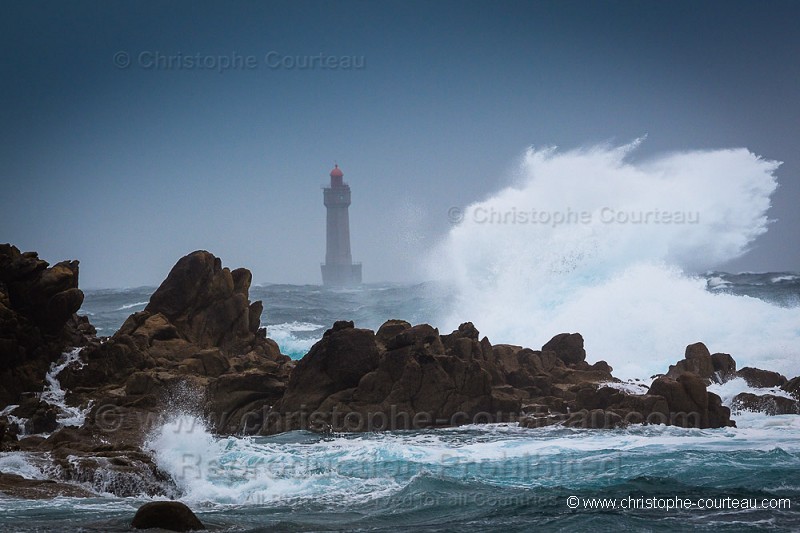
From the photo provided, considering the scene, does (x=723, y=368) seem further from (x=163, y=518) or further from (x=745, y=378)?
(x=163, y=518)

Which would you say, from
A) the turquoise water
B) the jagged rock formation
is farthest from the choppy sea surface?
the jagged rock formation

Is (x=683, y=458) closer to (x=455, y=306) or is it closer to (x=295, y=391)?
(x=295, y=391)

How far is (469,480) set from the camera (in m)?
16.7

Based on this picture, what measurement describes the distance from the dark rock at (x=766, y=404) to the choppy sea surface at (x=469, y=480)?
346mm

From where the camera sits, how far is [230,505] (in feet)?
48.9

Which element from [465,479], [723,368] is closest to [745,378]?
[723,368]

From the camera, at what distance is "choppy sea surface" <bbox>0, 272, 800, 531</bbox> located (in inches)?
528

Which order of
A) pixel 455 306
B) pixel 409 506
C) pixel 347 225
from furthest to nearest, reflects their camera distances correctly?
pixel 347 225 < pixel 455 306 < pixel 409 506

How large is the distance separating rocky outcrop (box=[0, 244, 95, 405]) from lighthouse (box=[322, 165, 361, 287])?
74.4 m

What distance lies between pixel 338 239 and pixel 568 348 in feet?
247

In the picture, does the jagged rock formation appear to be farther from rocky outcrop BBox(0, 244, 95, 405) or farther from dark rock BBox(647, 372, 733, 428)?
rocky outcrop BBox(0, 244, 95, 405)

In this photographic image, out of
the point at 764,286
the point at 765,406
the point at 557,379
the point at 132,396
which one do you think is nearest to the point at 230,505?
the point at 132,396

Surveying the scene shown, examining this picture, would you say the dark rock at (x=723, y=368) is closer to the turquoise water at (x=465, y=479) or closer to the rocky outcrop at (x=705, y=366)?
the rocky outcrop at (x=705, y=366)

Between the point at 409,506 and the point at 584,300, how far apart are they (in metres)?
27.0
